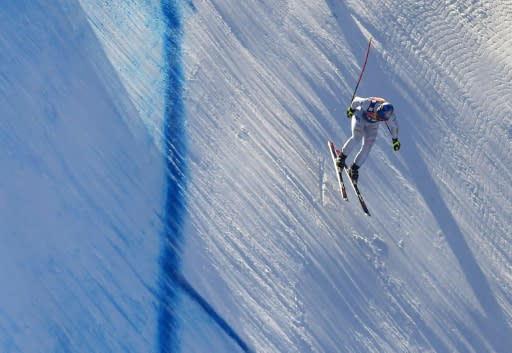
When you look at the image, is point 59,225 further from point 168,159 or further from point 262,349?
point 262,349

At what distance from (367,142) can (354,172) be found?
1.25ft

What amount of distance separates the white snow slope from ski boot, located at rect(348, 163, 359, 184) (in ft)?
0.94

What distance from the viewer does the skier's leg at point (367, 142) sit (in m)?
8.43

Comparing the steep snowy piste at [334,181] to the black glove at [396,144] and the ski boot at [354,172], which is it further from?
the black glove at [396,144]

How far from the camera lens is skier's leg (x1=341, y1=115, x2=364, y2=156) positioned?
8.42 metres

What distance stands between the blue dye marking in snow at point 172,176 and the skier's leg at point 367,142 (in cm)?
188

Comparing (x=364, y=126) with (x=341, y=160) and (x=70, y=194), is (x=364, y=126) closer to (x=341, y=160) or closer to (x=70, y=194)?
(x=341, y=160)

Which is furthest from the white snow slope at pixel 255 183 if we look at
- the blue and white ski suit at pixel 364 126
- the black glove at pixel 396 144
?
the black glove at pixel 396 144

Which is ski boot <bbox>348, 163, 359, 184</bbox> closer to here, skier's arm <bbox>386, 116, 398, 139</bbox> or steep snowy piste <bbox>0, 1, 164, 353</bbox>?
skier's arm <bbox>386, 116, 398, 139</bbox>


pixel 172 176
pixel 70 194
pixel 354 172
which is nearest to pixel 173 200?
pixel 172 176

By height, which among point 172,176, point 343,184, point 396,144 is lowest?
point 343,184

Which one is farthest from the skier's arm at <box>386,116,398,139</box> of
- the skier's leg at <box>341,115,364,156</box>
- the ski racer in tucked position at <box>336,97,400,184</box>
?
the skier's leg at <box>341,115,364,156</box>

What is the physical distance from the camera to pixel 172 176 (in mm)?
8586

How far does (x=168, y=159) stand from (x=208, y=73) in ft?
3.69
